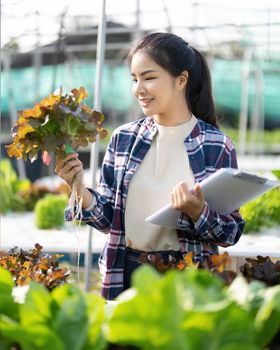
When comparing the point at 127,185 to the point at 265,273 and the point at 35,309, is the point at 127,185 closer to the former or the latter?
the point at 265,273

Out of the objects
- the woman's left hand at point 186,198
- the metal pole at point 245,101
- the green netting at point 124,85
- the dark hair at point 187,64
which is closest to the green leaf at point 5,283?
the woman's left hand at point 186,198

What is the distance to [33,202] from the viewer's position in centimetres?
567

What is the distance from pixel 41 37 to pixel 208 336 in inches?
Result: 291

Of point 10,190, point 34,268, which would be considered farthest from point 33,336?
point 10,190

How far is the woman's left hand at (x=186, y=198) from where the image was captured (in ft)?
5.37

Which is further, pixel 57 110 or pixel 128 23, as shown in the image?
pixel 128 23

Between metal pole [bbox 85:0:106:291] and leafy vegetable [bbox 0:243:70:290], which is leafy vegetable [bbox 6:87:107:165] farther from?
metal pole [bbox 85:0:106:291]

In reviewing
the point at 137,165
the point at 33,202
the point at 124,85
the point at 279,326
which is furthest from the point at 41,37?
the point at 124,85

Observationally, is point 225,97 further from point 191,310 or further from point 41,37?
point 191,310

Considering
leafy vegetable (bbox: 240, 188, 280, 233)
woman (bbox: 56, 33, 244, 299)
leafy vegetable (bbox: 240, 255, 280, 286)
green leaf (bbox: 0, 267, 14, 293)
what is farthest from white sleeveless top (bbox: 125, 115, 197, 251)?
leafy vegetable (bbox: 240, 188, 280, 233)

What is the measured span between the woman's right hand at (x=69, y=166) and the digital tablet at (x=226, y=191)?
22 centimetres

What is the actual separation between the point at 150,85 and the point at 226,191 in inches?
15.0

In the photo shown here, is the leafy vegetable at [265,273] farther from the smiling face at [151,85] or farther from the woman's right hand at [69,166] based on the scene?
the smiling face at [151,85]

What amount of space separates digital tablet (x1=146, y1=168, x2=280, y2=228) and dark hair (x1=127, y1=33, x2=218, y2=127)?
39 centimetres
